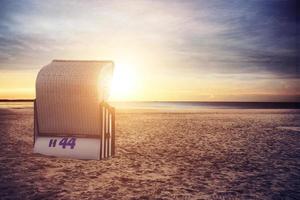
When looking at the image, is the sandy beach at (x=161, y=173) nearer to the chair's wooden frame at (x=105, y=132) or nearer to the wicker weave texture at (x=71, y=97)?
the chair's wooden frame at (x=105, y=132)

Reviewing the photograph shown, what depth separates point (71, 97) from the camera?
11.6 meters

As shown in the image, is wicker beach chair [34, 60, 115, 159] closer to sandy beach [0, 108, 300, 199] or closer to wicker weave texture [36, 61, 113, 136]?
wicker weave texture [36, 61, 113, 136]

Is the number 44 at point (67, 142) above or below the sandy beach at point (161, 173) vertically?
above

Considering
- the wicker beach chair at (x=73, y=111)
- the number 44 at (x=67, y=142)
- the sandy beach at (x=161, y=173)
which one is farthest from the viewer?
the number 44 at (x=67, y=142)

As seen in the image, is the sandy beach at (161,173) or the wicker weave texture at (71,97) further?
the wicker weave texture at (71,97)

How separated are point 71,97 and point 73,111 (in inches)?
20.8

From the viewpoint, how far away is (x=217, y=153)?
1294 cm

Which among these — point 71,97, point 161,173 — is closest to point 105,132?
point 71,97

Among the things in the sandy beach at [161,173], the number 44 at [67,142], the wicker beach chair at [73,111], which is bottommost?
the sandy beach at [161,173]

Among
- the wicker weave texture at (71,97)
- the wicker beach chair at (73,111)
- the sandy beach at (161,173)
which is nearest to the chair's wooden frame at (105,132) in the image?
the wicker beach chair at (73,111)

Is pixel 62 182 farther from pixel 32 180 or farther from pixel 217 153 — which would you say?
pixel 217 153

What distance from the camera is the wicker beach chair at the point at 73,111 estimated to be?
11.4 m

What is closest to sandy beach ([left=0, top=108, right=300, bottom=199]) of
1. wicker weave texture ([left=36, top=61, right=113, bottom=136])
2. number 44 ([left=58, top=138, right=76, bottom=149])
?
number 44 ([left=58, top=138, right=76, bottom=149])

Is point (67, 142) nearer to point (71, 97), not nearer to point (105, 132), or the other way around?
point (105, 132)
